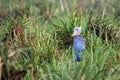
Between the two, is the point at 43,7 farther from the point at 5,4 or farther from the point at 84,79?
the point at 84,79

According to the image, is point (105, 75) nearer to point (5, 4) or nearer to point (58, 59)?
point (58, 59)

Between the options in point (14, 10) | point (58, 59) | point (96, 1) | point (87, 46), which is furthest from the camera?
point (96, 1)

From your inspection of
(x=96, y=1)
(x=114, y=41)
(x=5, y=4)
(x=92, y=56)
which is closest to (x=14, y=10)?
(x=5, y=4)

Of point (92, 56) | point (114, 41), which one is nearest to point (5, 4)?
point (114, 41)

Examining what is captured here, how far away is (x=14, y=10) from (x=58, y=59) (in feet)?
11.8

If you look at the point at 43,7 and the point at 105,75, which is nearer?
the point at 105,75

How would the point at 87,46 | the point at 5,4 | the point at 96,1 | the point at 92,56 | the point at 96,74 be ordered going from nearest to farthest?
the point at 96,74
the point at 92,56
the point at 87,46
the point at 5,4
the point at 96,1

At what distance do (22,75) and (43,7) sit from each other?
5125 millimetres

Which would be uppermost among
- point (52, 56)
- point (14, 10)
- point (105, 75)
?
point (14, 10)

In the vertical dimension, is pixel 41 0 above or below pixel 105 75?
above

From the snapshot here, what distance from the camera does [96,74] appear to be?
138 inches

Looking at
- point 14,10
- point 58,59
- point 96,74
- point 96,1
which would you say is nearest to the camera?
point 96,74

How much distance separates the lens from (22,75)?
3625mm

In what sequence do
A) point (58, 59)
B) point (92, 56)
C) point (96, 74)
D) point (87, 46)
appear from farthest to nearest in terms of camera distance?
1. point (87, 46)
2. point (58, 59)
3. point (92, 56)
4. point (96, 74)
